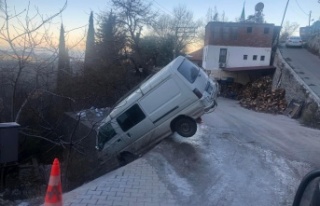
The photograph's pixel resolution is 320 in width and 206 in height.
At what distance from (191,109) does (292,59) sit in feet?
71.9

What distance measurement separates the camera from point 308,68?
23875 millimetres

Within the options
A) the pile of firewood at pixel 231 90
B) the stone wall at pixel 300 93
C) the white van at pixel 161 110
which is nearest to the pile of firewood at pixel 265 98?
the stone wall at pixel 300 93

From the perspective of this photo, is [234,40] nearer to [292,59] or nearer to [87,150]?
[292,59]

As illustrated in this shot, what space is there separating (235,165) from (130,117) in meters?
3.79

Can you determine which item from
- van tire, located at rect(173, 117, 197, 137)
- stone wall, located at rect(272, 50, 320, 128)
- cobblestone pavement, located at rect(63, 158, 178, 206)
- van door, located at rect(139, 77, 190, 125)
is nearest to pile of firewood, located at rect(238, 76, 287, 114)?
stone wall, located at rect(272, 50, 320, 128)

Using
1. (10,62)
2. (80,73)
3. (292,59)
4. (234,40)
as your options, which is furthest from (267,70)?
(10,62)

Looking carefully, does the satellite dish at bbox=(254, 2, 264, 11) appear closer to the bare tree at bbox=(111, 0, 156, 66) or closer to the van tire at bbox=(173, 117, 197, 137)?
the bare tree at bbox=(111, 0, 156, 66)

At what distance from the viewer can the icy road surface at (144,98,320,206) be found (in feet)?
18.2

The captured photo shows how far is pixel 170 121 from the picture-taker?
9.32 m

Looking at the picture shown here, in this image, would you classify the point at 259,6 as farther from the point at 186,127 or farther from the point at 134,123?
the point at 134,123

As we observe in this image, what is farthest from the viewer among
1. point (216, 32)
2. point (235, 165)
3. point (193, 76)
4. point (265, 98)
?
point (216, 32)

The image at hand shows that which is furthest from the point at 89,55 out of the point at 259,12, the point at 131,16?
the point at 259,12

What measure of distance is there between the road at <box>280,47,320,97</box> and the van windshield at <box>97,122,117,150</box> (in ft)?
39.1

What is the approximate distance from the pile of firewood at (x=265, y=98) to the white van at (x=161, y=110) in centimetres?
1087
